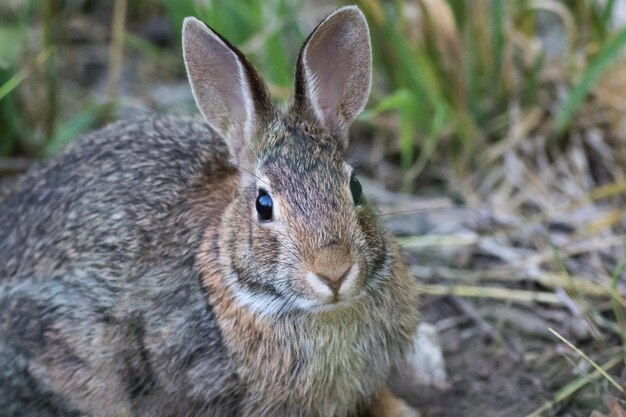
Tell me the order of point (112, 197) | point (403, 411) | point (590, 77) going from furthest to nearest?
point (590, 77) → point (403, 411) → point (112, 197)

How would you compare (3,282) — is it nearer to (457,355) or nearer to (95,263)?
(95,263)

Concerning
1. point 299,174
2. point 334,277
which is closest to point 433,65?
point 299,174

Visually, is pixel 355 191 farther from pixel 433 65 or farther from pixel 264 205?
pixel 433 65

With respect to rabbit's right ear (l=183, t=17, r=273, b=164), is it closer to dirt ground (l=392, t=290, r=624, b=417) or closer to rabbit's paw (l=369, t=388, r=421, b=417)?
rabbit's paw (l=369, t=388, r=421, b=417)

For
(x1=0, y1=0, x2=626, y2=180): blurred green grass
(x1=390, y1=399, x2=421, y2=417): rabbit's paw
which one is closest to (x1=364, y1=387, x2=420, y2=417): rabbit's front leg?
(x1=390, y1=399, x2=421, y2=417): rabbit's paw

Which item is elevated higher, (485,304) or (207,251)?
(207,251)

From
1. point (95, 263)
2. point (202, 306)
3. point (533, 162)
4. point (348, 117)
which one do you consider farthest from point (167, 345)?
point (533, 162)

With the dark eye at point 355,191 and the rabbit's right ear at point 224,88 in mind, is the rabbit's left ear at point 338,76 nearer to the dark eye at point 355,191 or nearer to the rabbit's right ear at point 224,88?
the rabbit's right ear at point 224,88
